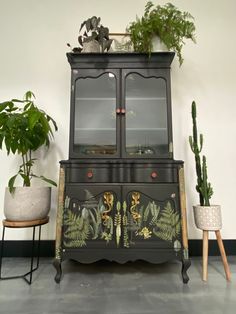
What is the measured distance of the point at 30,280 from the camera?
135 centimetres

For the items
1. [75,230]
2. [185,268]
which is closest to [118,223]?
[75,230]

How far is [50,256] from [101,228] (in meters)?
0.77

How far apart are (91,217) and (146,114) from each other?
92cm

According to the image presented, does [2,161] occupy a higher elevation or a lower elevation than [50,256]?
higher

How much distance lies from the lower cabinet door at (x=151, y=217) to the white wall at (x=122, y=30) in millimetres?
603

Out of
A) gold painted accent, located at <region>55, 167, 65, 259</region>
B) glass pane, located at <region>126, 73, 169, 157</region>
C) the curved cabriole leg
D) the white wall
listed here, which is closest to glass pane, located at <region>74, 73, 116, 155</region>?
glass pane, located at <region>126, 73, 169, 157</region>

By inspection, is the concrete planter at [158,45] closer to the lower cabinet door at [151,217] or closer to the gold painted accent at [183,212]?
the gold painted accent at [183,212]

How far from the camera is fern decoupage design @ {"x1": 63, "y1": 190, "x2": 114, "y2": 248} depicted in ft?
4.53

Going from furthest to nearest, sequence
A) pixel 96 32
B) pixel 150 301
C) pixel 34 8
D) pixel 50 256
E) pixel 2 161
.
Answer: pixel 34 8 < pixel 2 161 < pixel 50 256 < pixel 96 32 < pixel 150 301

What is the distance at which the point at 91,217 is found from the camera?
4.61 ft

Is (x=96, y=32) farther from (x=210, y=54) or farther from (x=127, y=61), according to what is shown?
(x=210, y=54)

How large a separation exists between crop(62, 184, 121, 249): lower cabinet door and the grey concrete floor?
255 mm

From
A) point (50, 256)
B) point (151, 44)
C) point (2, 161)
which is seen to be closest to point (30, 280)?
point (50, 256)

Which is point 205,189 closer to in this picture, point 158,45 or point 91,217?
point 91,217
